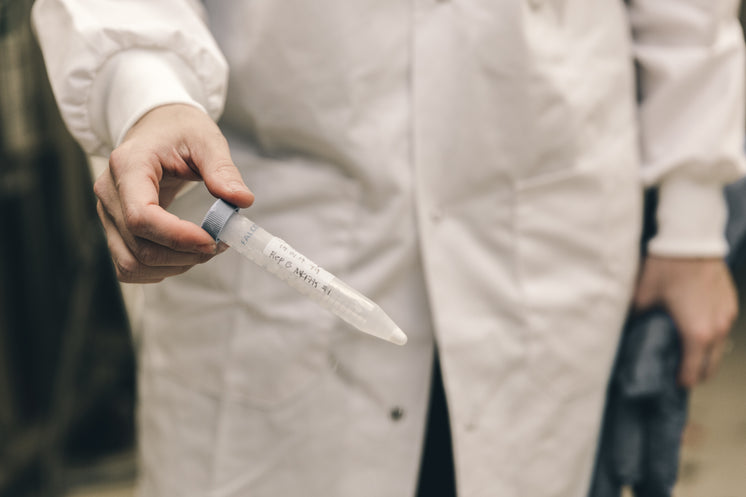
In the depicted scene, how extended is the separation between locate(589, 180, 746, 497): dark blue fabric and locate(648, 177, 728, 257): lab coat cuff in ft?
0.31

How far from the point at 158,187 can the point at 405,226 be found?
313 mm

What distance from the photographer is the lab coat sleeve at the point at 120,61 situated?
1.97ft

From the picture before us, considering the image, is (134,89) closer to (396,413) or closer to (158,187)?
(158,187)

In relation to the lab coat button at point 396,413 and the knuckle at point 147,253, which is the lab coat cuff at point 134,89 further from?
the lab coat button at point 396,413

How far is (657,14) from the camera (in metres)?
0.87

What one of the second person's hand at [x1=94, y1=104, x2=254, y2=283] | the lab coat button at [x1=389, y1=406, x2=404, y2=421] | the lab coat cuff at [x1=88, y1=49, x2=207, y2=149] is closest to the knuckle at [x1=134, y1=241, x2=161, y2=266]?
the second person's hand at [x1=94, y1=104, x2=254, y2=283]

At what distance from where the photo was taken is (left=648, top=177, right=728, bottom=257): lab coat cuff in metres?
0.88

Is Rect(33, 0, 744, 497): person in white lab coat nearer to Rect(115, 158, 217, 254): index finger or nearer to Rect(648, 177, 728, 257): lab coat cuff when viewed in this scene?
Rect(648, 177, 728, 257): lab coat cuff

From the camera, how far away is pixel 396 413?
0.78 metres

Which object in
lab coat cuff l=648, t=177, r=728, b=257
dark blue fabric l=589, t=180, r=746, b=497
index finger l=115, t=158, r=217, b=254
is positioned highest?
index finger l=115, t=158, r=217, b=254

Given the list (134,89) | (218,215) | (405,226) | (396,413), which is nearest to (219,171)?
(218,215)

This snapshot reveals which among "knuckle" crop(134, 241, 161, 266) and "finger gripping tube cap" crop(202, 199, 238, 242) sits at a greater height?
"finger gripping tube cap" crop(202, 199, 238, 242)

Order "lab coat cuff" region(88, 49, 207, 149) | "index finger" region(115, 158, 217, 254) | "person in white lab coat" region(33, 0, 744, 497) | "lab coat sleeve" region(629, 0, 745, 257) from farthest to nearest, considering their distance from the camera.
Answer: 1. "lab coat sleeve" region(629, 0, 745, 257)
2. "person in white lab coat" region(33, 0, 744, 497)
3. "lab coat cuff" region(88, 49, 207, 149)
4. "index finger" region(115, 158, 217, 254)

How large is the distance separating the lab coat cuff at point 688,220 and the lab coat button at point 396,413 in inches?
16.3
